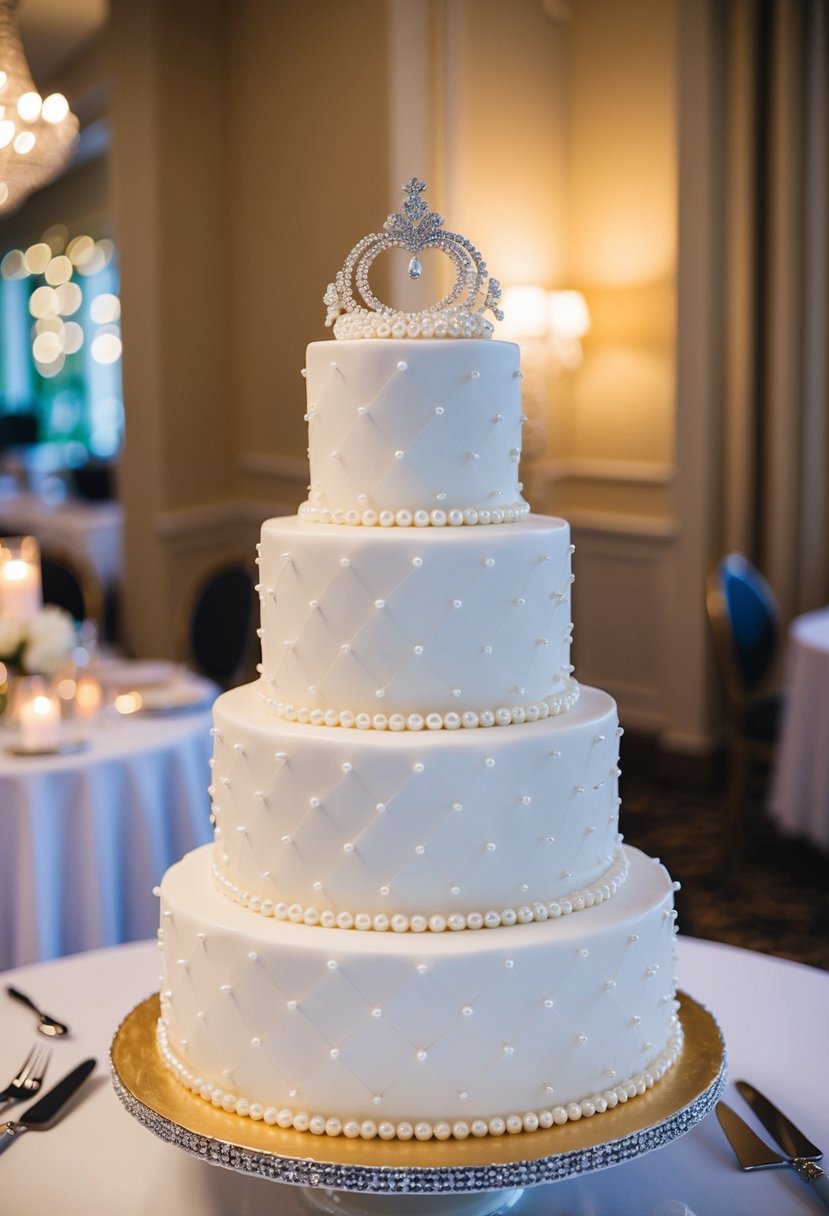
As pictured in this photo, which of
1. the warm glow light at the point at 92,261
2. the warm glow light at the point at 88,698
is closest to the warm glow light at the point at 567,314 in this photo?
the warm glow light at the point at 88,698

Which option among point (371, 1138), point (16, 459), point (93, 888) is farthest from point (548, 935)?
point (16, 459)

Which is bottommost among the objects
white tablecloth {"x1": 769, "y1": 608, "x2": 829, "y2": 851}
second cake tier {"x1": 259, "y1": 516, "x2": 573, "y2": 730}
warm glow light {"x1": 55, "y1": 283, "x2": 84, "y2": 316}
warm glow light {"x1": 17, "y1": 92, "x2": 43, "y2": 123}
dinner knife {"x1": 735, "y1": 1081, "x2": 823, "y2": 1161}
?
white tablecloth {"x1": 769, "y1": 608, "x2": 829, "y2": 851}

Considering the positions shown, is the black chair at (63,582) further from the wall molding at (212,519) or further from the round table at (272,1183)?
the round table at (272,1183)

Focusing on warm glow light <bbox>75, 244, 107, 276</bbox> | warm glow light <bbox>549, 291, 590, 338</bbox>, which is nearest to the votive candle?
warm glow light <bbox>549, 291, 590, 338</bbox>

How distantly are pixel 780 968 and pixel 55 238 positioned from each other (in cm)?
1310

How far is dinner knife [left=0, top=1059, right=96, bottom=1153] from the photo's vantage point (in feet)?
5.62

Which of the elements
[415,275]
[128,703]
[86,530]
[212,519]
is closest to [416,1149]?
[415,275]

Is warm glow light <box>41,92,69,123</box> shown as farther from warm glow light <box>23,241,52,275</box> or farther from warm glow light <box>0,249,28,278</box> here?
warm glow light <box>0,249,28,278</box>

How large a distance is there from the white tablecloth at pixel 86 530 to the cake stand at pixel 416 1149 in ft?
20.1

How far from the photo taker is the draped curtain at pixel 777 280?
19.9ft

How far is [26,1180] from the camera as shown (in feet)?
5.37

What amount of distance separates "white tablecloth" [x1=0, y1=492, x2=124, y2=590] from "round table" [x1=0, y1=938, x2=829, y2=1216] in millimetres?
5763

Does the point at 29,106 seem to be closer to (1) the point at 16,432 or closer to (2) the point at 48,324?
(1) the point at 16,432

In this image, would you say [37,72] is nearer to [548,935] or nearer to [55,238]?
[55,238]
